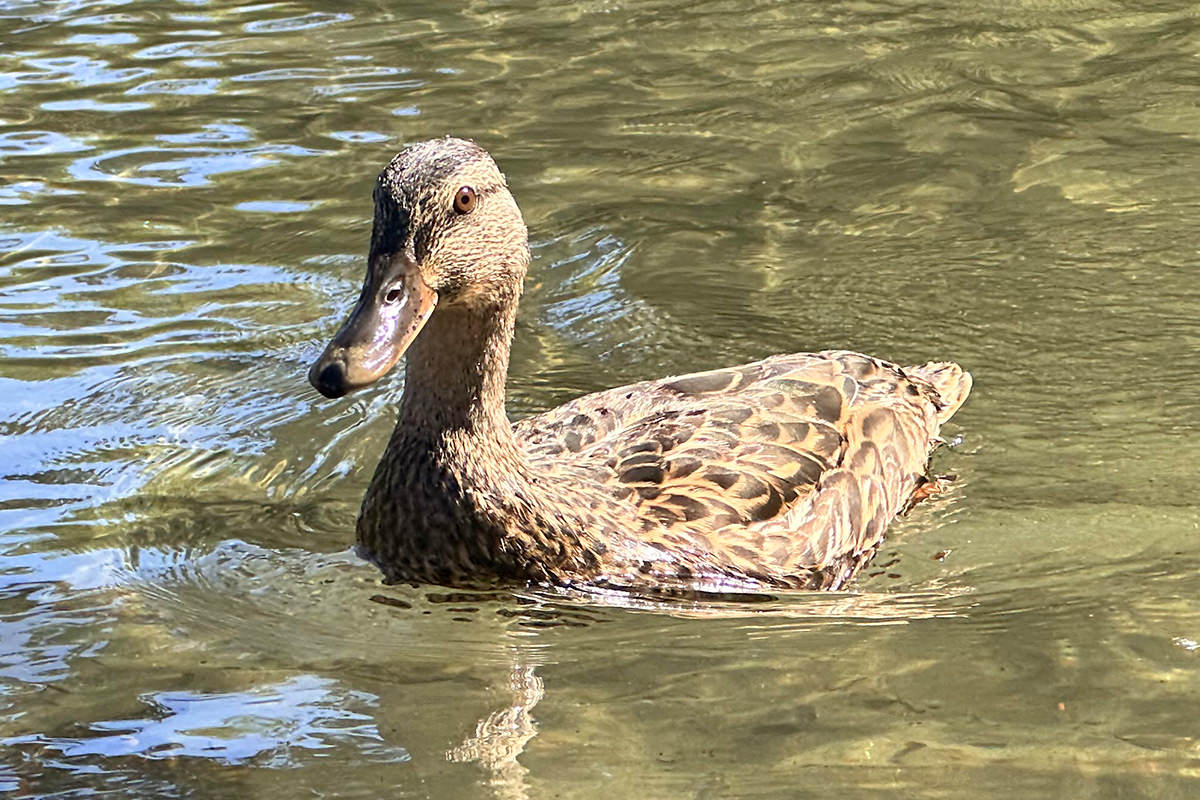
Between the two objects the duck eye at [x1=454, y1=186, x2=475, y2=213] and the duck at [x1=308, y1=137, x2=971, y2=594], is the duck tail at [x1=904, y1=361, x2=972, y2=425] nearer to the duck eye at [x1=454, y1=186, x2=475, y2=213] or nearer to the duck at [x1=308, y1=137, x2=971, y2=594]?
the duck at [x1=308, y1=137, x2=971, y2=594]

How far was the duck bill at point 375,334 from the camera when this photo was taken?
18.3ft

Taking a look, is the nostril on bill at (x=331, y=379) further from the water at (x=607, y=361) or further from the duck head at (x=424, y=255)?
the water at (x=607, y=361)

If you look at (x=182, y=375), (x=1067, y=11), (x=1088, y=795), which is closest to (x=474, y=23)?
(x=1067, y=11)

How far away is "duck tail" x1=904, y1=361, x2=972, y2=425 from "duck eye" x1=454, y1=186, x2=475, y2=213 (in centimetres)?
270

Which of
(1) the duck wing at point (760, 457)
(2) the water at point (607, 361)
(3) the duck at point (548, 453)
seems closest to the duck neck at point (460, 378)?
(3) the duck at point (548, 453)

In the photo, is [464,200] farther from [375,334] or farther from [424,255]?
[375,334]

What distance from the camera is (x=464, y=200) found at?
6059 millimetres

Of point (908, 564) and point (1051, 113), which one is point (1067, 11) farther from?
point (908, 564)

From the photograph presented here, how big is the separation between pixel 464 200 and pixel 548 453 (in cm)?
134

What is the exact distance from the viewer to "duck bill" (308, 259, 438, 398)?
5570 millimetres

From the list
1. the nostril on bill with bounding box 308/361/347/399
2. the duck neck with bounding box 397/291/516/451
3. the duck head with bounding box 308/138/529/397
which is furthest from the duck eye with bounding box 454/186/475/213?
the nostril on bill with bounding box 308/361/347/399


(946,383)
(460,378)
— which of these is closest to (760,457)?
(460,378)

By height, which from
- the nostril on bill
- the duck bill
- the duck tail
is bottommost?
the duck tail

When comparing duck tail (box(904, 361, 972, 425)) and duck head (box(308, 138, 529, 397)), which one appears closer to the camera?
duck head (box(308, 138, 529, 397))
